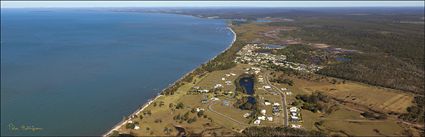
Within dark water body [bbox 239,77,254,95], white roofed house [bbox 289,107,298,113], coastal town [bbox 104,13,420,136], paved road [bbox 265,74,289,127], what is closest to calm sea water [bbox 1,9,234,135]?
coastal town [bbox 104,13,420,136]

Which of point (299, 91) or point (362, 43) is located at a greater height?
point (362, 43)

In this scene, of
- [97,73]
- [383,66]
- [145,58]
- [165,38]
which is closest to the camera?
[97,73]

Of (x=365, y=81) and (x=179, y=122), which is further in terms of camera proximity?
(x=365, y=81)

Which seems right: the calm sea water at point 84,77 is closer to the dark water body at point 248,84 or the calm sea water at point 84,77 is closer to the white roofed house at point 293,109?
the dark water body at point 248,84

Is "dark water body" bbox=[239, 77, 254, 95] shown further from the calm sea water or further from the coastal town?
the calm sea water

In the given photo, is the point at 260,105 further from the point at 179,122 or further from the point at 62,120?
the point at 62,120

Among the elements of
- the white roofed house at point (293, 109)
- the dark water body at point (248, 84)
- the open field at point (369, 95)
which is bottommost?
the white roofed house at point (293, 109)

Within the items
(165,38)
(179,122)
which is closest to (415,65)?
(179,122)

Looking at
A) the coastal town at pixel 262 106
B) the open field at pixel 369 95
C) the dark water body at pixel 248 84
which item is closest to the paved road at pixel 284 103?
the coastal town at pixel 262 106

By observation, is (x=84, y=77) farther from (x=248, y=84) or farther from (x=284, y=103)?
(x=284, y=103)

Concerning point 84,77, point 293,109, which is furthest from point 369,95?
point 84,77

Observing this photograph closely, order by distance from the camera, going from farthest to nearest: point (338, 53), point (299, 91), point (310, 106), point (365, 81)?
1. point (338, 53)
2. point (365, 81)
3. point (299, 91)
4. point (310, 106)
